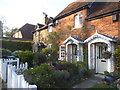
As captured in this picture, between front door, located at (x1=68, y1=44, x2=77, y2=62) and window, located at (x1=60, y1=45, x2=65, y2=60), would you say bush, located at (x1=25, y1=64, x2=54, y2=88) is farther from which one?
window, located at (x1=60, y1=45, x2=65, y2=60)

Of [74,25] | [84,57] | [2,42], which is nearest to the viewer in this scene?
[84,57]

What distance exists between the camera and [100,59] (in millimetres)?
8727

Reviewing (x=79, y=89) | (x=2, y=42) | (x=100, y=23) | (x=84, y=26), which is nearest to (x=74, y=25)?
(x=84, y=26)

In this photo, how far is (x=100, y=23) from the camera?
9156 mm

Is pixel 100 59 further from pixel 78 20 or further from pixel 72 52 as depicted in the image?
pixel 78 20

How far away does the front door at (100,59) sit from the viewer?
8508mm

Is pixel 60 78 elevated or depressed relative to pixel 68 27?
depressed

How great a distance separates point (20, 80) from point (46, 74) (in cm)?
167

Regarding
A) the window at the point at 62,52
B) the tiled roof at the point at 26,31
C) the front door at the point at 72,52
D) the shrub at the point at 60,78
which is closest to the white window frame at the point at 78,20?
the front door at the point at 72,52

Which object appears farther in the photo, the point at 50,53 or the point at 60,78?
the point at 50,53

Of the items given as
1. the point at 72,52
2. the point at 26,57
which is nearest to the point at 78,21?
the point at 72,52

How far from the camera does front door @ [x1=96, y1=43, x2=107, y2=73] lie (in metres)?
8.51

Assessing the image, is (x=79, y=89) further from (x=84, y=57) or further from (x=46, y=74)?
(x=84, y=57)

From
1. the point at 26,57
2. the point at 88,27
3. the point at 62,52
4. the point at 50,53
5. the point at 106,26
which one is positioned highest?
the point at 88,27
